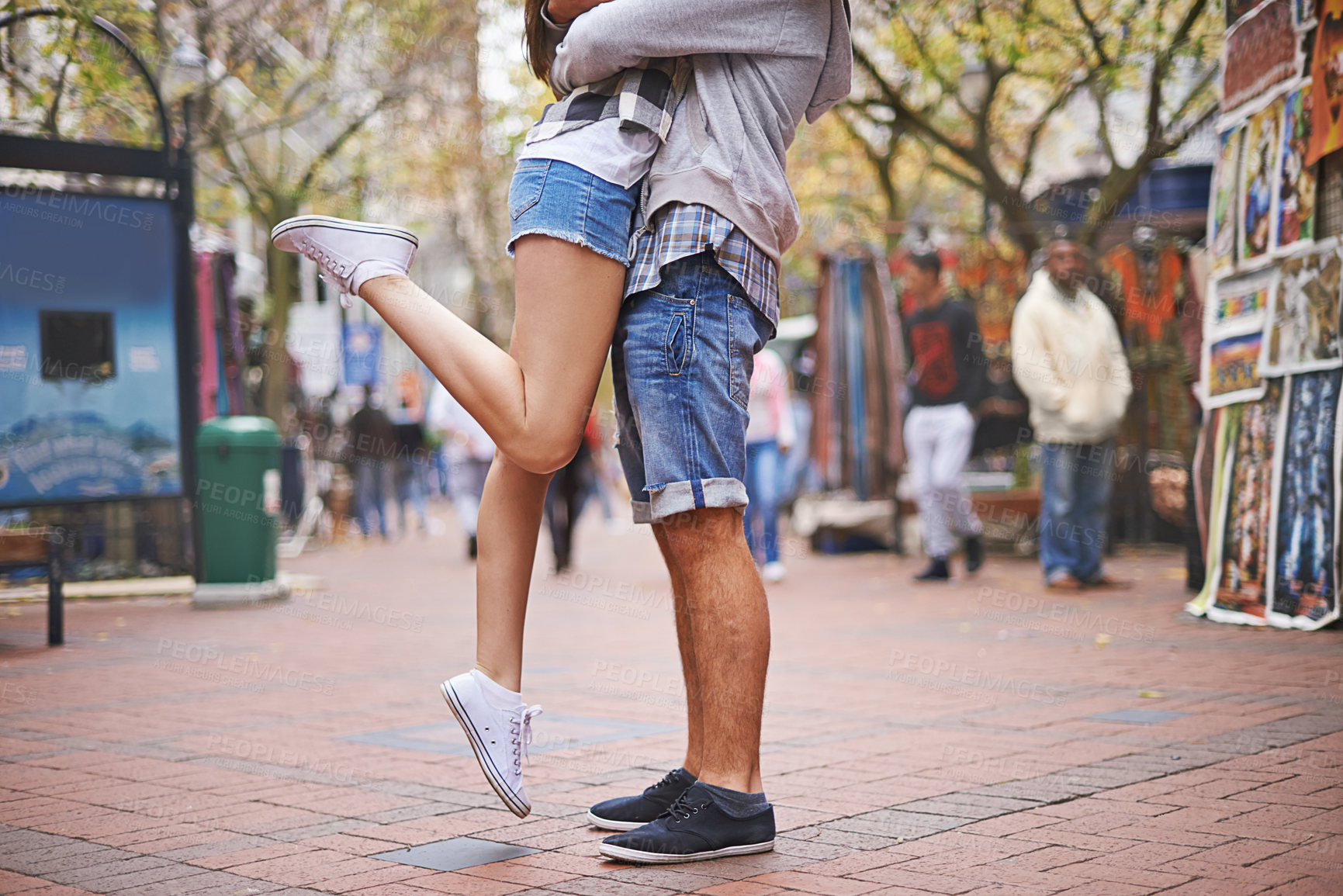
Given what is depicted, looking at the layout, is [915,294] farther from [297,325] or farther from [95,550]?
[297,325]

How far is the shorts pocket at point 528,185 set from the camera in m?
2.77

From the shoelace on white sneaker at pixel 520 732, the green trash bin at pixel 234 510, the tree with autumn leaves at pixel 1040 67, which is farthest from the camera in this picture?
the tree with autumn leaves at pixel 1040 67

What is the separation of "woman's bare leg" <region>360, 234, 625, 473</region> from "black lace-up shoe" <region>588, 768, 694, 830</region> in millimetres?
774

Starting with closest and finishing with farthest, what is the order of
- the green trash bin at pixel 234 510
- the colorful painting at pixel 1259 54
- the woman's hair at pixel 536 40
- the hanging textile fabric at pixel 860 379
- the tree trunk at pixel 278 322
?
1. the woman's hair at pixel 536 40
2. the colorful painting at pixel 1259 54
3. the green trash bin at pixel 234 510
4. the hanging textile fabric at pixel 860 379
5. the tree trunk at pixel 278 322

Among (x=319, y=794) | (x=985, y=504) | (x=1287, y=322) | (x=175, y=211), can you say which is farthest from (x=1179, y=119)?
(x=319, y=794)

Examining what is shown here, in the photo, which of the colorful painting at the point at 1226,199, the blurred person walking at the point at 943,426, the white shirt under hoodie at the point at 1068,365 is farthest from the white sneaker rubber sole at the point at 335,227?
the blurred person walking at the point at 943,426

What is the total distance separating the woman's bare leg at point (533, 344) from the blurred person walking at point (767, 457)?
7.57 meters

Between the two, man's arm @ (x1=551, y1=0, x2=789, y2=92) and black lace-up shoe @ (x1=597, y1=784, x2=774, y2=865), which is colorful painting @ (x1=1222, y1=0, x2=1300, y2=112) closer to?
man's arm @ (x1=551, y1=0, x2=789, y2=92)

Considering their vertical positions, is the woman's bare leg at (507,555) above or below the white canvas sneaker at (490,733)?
above

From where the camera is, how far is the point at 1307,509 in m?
5.89

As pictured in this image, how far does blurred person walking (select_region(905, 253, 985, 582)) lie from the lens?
33.5 feet

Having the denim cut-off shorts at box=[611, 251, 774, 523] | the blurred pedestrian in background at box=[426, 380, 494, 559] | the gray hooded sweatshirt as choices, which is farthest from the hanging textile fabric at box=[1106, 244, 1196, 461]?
the denim cut-off shorts at box=[611, 251, 774, 523]

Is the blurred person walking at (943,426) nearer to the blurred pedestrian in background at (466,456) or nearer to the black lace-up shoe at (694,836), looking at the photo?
the blurred pedestrian in background at (466,456)

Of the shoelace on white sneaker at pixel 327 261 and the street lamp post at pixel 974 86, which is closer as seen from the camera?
the shoelace on white sneaker at pixel 327 261
